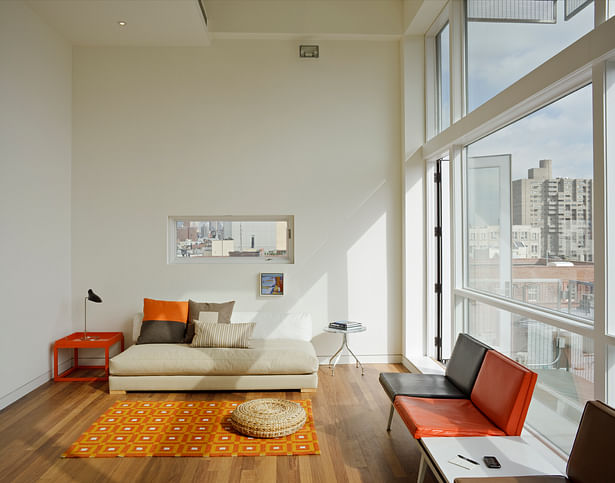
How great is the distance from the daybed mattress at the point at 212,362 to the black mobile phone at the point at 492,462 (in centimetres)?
232

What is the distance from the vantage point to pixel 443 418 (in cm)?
269

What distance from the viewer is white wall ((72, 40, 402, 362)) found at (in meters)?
5.24

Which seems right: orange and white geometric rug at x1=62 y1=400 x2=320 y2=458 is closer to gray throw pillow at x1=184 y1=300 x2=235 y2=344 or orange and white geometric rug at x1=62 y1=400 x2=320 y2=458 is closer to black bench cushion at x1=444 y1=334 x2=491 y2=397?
gray throw pillow at x1=184 y1=300 x2=235 y2=344

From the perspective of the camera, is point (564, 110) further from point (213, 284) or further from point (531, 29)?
point (213, 284)

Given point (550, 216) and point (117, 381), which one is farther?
point (117, 381)

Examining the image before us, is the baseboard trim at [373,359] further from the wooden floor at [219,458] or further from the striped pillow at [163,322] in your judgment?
the striped pillow at [163,322]

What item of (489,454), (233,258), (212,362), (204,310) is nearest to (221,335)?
(212,362)

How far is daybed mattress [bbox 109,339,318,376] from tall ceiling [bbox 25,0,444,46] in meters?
3.37

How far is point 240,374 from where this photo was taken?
4.31 meters

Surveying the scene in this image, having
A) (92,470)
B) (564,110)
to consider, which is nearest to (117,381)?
(92,470)

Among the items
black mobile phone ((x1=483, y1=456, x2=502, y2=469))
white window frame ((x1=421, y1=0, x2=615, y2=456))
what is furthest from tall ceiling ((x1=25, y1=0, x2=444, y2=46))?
black mobile phone ((x1=483, y1=456, x2=502, y2=469))

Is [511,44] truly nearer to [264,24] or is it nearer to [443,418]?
[443,418]

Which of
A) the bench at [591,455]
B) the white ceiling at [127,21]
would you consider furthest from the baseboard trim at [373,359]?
the white ceiling at [127,21]

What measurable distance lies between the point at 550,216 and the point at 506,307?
2.59 ft
